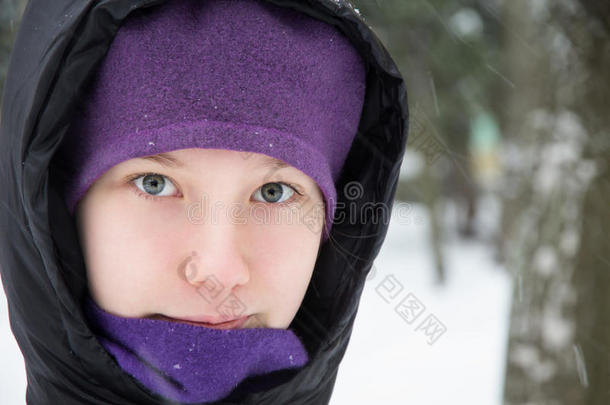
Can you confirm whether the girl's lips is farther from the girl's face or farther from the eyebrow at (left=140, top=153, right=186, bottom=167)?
the eyebrow at (left=140, top=153, right=186, bottom=167)

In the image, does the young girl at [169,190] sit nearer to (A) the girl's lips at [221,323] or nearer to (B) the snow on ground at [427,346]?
(A) the girl's lips at [221,323]

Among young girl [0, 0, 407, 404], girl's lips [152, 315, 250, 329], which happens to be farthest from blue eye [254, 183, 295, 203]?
girl's lips [152, 315, 250, 329]

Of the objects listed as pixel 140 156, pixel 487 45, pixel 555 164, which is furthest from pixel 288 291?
pixel 487 45

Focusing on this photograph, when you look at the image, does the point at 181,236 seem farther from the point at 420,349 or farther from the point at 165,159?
the point at 420,349

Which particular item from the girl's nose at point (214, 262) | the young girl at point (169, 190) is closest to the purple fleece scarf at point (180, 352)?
the young girl at point (169, 190)

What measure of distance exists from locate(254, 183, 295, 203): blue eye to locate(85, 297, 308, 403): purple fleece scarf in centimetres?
27

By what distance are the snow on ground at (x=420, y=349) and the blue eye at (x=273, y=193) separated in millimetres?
778

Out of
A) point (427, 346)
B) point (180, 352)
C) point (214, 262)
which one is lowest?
point (427, 346)

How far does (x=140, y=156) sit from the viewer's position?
109 cm

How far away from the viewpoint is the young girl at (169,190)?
1101mm

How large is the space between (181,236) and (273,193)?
0.23 metres

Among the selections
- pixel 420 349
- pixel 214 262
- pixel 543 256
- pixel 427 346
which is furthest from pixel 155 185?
pixel 427 346

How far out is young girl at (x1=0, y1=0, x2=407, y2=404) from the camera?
1.10 metres

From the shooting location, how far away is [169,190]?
1143 millimetres
